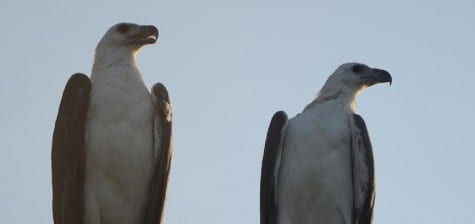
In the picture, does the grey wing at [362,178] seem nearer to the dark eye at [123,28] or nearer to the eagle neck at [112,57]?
the eagle neck at [112,57]

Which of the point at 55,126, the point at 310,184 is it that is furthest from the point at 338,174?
the point at 55,126

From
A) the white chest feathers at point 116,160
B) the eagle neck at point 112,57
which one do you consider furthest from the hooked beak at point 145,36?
the white chest feathers at point 116,160

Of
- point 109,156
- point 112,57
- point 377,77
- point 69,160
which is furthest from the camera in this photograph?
point 377,77

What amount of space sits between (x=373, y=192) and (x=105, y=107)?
369cm

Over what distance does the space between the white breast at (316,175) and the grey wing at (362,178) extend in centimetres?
9

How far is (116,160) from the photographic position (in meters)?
19.4

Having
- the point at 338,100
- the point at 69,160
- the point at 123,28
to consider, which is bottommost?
the point at 69,160

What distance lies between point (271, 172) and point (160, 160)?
5.16 feet

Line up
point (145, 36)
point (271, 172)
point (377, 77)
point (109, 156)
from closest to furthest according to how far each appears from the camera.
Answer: point (109, 156), point (271, 172), point (145, 36), point (377, 77)

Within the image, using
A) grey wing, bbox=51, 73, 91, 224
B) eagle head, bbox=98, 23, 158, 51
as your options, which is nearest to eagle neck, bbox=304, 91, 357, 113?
eagle head, bbox=98, 23, 158, 51

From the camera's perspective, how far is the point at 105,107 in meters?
19.6

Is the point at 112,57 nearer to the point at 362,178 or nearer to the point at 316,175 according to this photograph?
the point at 316,175

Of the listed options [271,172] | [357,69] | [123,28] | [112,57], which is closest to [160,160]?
[271,172]

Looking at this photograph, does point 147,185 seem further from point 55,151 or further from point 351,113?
point 351,113
